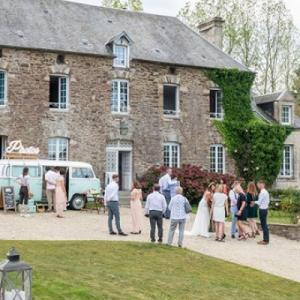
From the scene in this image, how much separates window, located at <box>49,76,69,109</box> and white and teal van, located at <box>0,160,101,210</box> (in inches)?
198

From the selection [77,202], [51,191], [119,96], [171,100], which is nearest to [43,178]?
[51,191]

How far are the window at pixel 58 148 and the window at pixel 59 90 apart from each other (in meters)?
1.58

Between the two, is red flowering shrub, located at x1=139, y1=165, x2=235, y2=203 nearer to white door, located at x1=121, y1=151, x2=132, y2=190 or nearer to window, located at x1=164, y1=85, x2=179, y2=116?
white door, located at x1=121, y1=151, x2=132, y2=190

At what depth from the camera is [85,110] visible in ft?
97.1

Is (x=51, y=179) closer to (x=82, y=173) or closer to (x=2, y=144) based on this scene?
(x=82, y=173)

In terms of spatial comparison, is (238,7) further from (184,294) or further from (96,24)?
(184,294)

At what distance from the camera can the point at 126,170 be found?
1218 inches

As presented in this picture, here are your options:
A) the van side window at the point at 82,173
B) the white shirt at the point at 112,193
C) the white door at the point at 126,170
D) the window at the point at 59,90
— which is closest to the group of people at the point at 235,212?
the white shirt at the point at 112,193

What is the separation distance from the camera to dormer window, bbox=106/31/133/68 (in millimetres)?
30438

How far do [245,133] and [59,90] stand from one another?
32.2ft

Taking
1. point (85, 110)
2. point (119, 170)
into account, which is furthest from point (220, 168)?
point (85, 110)

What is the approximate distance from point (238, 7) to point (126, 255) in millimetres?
34387

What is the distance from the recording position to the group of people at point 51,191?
2108 cm

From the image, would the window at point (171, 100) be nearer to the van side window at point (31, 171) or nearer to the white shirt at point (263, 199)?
the van side window at point (31, 171)
